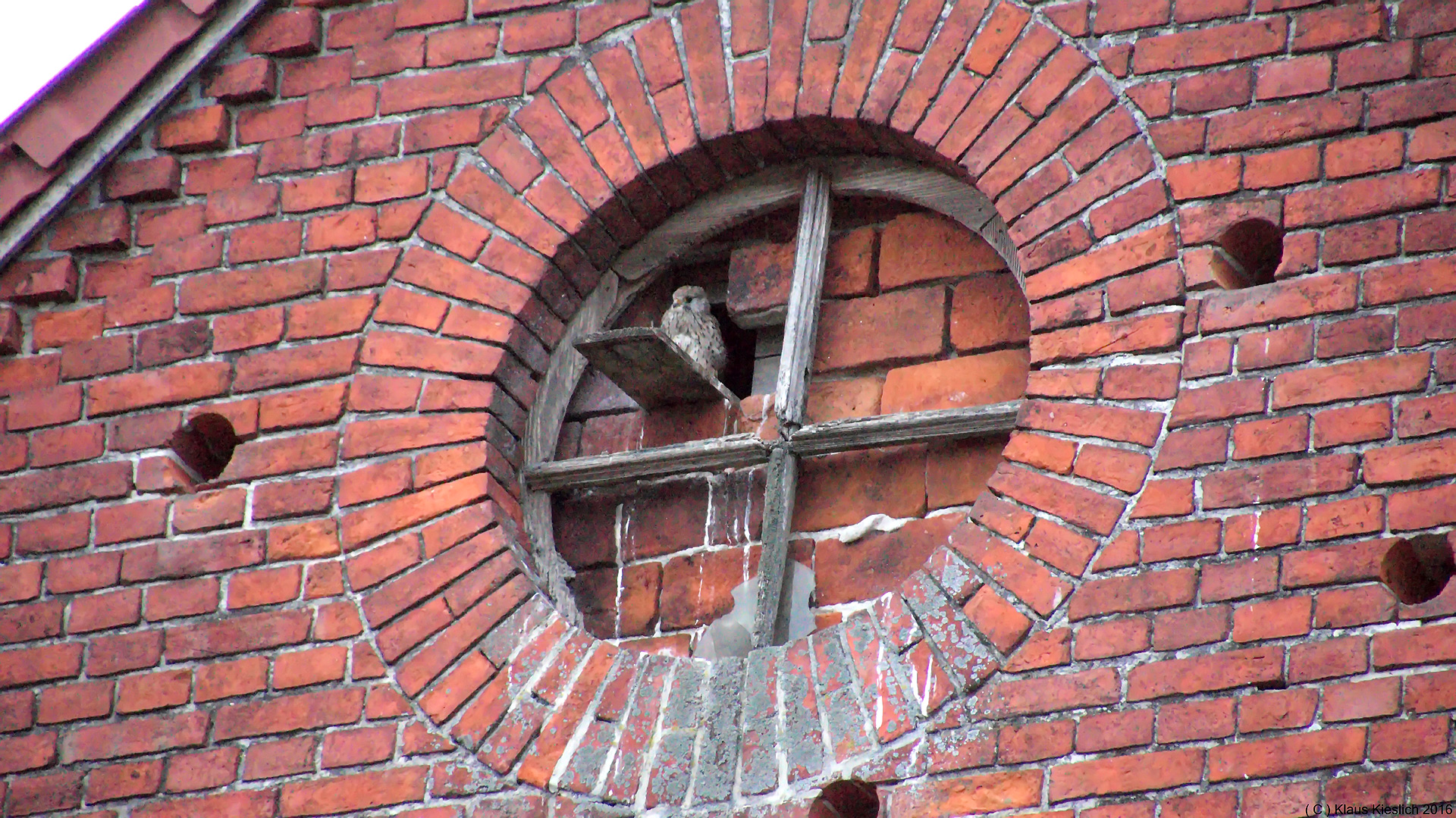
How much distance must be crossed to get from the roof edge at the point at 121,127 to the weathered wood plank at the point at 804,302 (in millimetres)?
1624

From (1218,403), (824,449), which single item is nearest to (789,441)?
(824,449)

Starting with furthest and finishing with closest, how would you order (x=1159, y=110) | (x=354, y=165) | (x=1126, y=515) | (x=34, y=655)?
(x=354, y=165) → (x=34, y=655) → (x=1159, y=110) → (x=1126, y=515)

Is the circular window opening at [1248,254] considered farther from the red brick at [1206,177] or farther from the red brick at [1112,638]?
the red brick at [1112,638]

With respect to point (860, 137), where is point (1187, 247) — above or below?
below

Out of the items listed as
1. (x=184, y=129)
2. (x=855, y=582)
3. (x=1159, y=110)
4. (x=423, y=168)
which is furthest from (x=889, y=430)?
(x=184, y=129)

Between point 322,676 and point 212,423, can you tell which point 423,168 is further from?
point 322,676

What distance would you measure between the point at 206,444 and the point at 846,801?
1933 millimetres

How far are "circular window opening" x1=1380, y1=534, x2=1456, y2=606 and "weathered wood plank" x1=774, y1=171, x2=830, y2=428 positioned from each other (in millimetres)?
1415

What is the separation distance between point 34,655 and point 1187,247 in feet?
9.45

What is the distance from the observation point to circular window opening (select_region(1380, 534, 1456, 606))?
12.3 feet

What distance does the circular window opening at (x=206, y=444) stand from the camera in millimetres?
4801

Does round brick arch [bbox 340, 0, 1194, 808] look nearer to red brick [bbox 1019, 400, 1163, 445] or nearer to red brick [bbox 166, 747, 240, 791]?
red brick [bbox 1019, 400, 1163, 445]

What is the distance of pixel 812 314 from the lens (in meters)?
4.72

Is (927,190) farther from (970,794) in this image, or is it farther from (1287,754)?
(1287,754)
